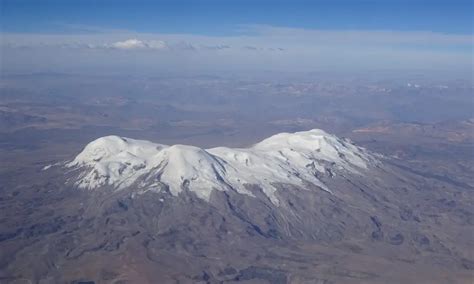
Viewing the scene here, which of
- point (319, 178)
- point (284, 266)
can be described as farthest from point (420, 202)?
point (284, 266)

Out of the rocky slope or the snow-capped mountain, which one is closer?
the rocky slope

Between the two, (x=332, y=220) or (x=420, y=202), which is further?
(x=420, y=202)

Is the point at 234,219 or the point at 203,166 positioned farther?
the point at 203,166

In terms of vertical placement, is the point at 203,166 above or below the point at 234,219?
above

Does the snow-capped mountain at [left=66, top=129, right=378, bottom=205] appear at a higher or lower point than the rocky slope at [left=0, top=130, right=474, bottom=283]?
Answer: higher

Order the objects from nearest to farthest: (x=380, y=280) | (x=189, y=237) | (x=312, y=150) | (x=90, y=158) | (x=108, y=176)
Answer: (x=380, y=280) → (x=189, y=237) → (x=108, y=176) → (x=90, y=158) → (x=312, y=150)

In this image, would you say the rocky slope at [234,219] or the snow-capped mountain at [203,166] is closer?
Result: the rocky slope at [234,219]

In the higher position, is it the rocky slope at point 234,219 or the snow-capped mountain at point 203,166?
the snow-capped mountain at point 203,166

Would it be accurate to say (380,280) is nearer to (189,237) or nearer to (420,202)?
(189,237)
